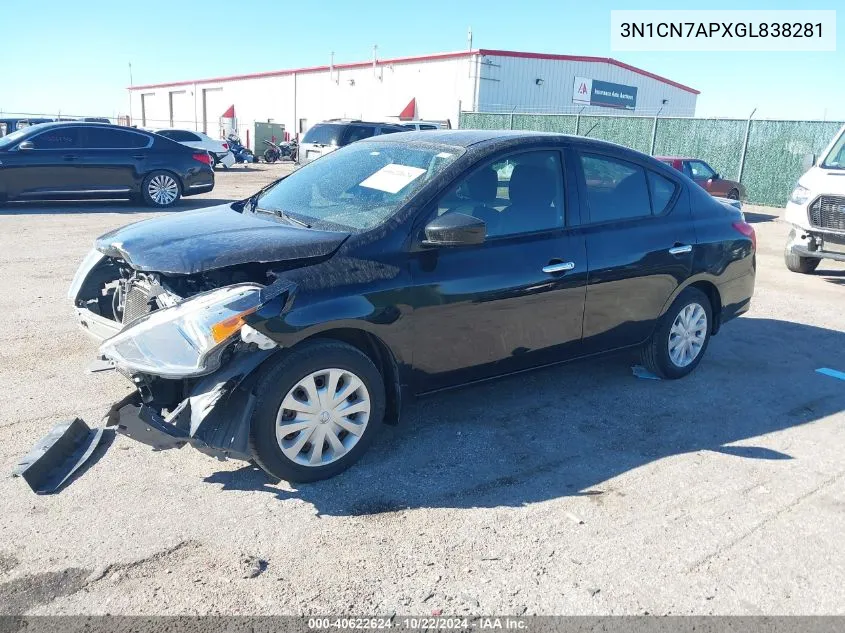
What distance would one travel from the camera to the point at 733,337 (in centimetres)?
685

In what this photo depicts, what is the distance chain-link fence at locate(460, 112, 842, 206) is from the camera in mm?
20297

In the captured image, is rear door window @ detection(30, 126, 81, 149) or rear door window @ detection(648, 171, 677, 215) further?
rear door window @ detection(30, 126, 81, 149)

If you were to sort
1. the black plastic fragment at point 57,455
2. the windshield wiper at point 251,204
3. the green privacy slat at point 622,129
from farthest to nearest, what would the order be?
the green privacy slat at point 622,129 → the windshield wiper at point 251,204 → the black plastic fragment at point 57,455

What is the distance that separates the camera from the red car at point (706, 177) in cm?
1669

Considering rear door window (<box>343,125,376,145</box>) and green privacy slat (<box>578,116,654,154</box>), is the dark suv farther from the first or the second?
green privacy slat (<box>578,116,654,154</box>)

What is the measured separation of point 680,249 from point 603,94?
129ft

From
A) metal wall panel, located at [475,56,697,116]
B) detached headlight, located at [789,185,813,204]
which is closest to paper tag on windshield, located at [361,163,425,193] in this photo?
detached headlight, located at [789,185,813,204]

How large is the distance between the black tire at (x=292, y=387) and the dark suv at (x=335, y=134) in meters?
14.8

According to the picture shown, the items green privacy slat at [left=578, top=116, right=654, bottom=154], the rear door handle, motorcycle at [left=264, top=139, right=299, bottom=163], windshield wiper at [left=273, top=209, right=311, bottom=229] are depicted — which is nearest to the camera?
windshield wiper at [left=273, top=209, right=311, bottom=229]

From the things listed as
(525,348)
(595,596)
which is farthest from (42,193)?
(595,596)

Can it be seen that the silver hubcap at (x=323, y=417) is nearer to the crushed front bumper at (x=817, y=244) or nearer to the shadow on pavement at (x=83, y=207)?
the crushed front bumper at (x=817, y=244)

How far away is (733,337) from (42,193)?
12.0 meters

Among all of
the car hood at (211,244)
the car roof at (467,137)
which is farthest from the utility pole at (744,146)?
the car hood at (211,244)

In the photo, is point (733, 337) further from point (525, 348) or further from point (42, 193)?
point (42, 193)
